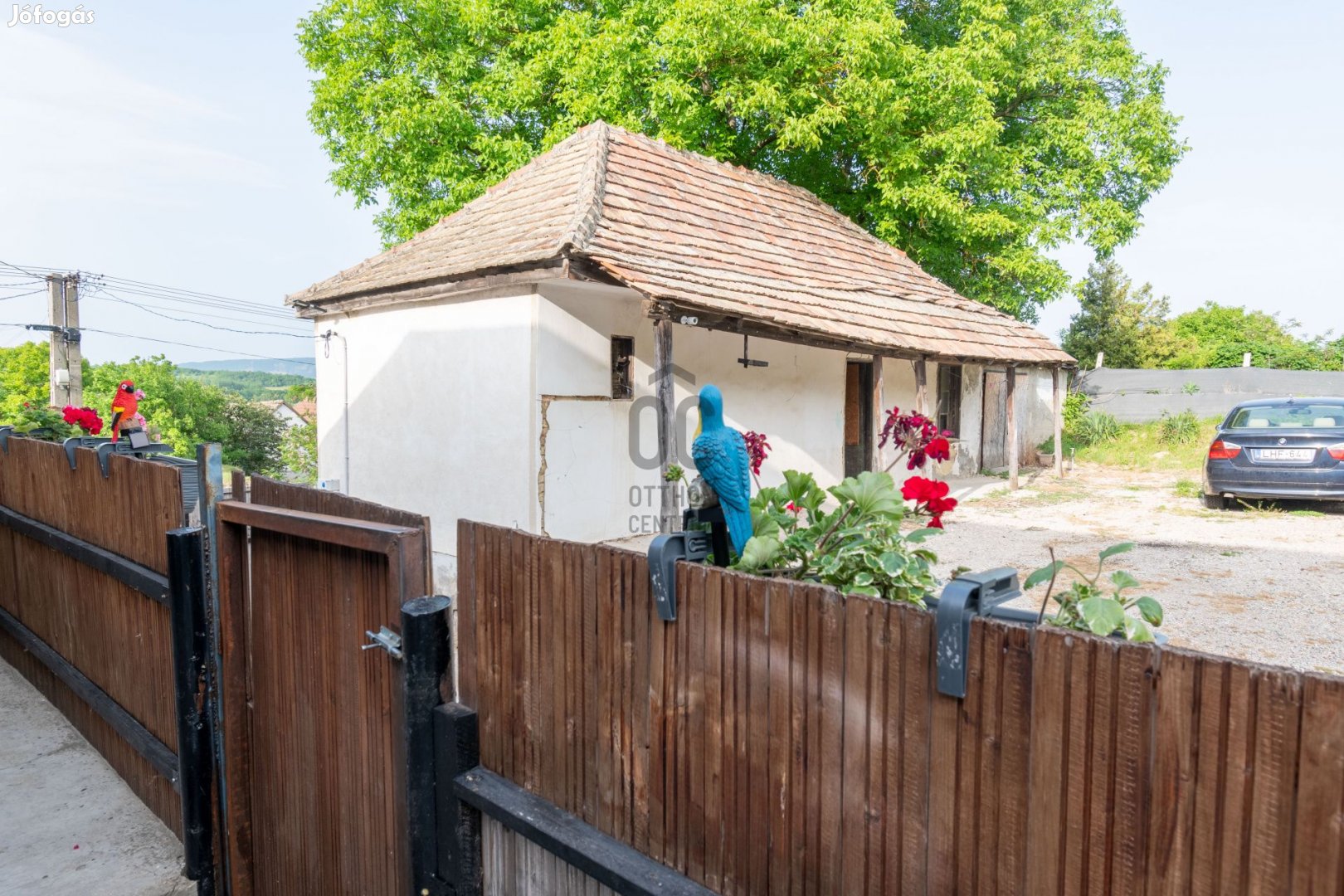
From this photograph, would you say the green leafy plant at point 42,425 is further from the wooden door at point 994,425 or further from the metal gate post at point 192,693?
the wooden door at point 994,425

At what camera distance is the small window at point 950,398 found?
14.9 metres

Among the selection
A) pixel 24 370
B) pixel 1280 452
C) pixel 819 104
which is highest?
pixel 819 104

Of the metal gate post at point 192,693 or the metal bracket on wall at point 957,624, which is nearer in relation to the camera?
the metal bracket on wall at point 957,624

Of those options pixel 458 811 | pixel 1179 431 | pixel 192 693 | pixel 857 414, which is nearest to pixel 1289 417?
pixel 857 414

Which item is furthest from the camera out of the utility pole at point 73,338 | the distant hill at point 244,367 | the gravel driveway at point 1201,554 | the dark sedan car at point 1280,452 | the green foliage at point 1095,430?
the distant hill at point 244,367

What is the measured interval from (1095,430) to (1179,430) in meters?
1.87

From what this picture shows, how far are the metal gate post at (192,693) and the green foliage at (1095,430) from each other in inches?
848

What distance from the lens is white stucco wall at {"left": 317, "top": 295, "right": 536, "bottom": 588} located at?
7.71 metres

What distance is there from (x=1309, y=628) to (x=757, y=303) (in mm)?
5363

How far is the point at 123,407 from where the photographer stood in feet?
18.6

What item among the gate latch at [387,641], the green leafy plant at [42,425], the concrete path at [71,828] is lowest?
the concrete path at [71,828]

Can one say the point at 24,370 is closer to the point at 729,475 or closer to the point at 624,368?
the point at 624,368

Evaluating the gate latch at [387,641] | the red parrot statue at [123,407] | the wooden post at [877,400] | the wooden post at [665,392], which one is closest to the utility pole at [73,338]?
the red parrot statue at [123,407]

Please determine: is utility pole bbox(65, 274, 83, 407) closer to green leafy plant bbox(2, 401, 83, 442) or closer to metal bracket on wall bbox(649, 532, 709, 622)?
green leafy plant bbox(2, 401, 83, 442)
